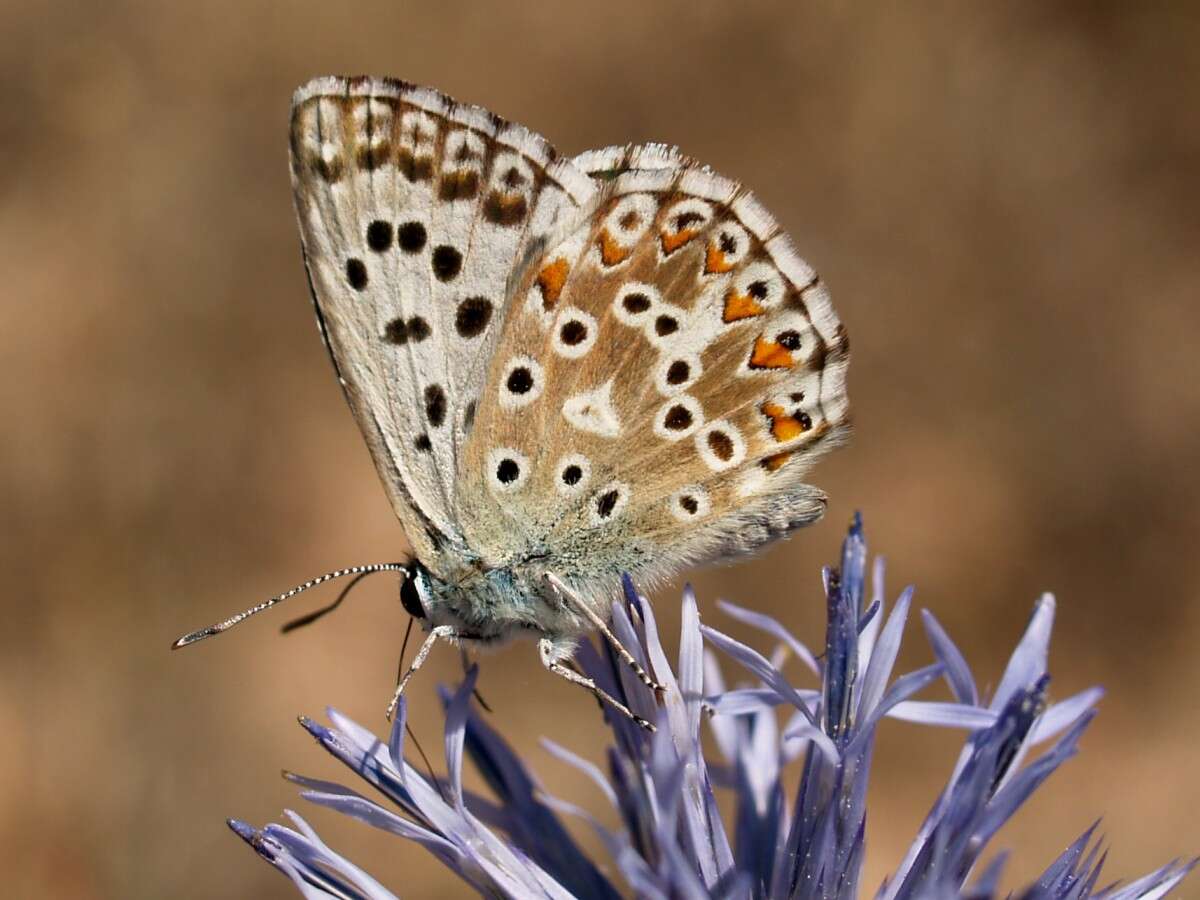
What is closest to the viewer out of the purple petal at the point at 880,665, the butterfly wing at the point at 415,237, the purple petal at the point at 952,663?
the purple petal at the point at 952,663

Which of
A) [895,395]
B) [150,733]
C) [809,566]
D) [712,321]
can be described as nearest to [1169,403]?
[895,395]

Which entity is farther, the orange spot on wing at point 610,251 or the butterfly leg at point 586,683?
the orange spot on wing at point 610,251

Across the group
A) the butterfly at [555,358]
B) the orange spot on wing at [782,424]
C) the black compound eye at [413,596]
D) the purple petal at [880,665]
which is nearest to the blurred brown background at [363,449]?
the black compound eye at [413,596]

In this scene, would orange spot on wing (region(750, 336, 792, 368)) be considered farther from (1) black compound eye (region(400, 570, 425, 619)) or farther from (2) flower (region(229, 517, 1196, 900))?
(1) black compound eye (region(400, 570, 425, 619))

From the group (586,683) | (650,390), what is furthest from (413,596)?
(650,390)

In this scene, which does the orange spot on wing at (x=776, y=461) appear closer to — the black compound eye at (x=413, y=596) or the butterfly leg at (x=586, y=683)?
the butterfly leg at (x=586, y=683)

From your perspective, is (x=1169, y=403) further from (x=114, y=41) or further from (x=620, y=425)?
(x=114, y=41)
